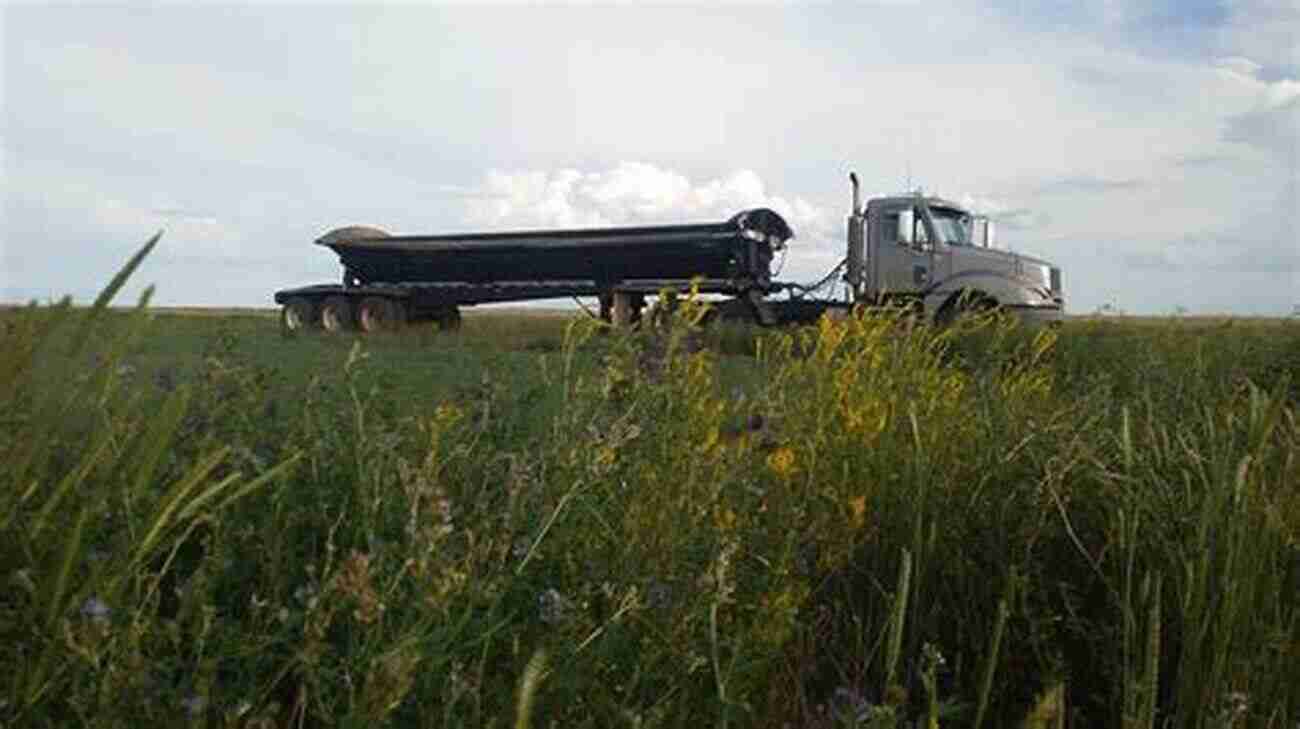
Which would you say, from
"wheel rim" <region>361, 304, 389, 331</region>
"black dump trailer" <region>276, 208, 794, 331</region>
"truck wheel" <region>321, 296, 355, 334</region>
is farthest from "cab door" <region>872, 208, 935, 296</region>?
"truck wheel" <region>321, 296, 355, 334</region>

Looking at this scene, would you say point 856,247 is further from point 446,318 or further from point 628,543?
point 628,543

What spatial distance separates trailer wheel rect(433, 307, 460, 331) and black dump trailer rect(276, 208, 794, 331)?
0.03 m

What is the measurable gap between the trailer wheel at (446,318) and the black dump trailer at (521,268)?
1.1 inches

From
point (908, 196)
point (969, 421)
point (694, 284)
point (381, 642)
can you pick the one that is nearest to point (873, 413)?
point (969, 421)

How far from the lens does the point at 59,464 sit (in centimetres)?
241

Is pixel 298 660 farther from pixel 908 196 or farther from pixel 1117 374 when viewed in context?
pixel 908 196

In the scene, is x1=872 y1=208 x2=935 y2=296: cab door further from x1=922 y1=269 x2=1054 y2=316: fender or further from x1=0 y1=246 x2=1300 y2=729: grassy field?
x1=0 y1=246 x2=1300 y2=729: grassy field

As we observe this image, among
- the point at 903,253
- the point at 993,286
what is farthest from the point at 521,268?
the point at 993,286

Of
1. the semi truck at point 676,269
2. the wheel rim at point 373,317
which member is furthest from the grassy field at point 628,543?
the wheel rim at point 373,317

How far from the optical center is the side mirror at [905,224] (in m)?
20.2

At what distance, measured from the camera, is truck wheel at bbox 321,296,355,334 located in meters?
25.4

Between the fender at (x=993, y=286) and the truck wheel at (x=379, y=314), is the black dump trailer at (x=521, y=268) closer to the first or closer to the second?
the truck wheel at (x=379, y=314)

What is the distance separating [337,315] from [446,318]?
7.88 feet

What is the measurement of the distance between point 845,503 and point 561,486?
1.01 m
